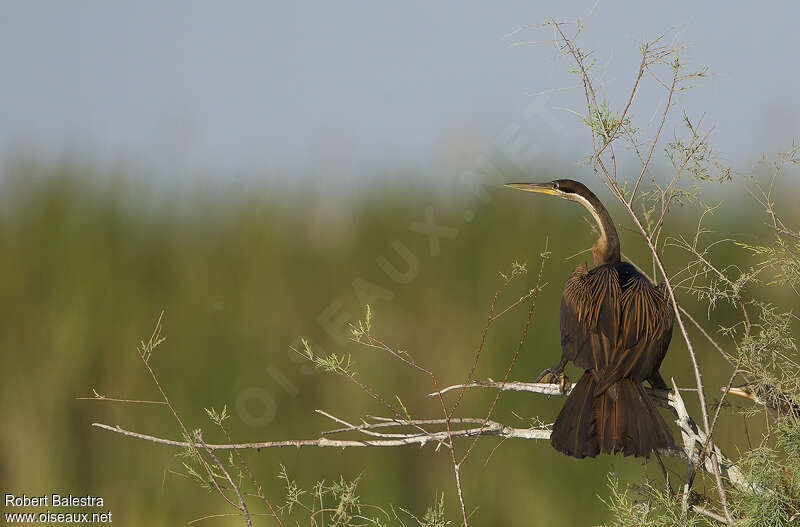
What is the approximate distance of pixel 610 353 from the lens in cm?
279

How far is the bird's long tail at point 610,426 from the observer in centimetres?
251

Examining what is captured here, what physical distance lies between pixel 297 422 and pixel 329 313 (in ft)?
2.36

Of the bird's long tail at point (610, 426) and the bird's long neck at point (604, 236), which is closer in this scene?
the bird's long tail at point (610, 426)

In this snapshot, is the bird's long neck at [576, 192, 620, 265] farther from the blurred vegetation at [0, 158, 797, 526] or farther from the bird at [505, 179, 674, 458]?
the blurred vegetation at [0, 158, 797, 526]

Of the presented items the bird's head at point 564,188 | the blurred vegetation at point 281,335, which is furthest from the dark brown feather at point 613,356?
the blurred vegetation at point 281,335

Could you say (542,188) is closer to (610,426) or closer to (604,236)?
(604,236)

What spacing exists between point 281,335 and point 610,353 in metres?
2.76

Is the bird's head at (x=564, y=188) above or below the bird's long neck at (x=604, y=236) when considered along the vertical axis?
above

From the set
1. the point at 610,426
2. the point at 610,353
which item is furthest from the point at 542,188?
the point at 610,426

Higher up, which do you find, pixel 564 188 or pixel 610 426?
pixel 564 188

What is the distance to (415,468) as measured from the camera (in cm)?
488

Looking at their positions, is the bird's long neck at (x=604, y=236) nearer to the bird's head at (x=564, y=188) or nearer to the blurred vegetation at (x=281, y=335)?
the bird's head at (x=564, y=188)

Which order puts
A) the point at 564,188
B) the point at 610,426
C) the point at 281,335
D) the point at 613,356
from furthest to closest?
the point at 281,335 < the point at 564,188 < the point at 613,356 < the point at 610,426

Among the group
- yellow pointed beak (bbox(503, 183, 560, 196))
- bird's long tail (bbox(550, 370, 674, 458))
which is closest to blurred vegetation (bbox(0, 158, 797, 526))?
yellow pointed beak (bbox(503, 183, 560, 196))
